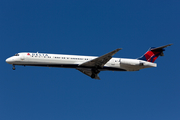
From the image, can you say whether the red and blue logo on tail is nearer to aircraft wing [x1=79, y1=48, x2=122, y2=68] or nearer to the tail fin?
the tail fin

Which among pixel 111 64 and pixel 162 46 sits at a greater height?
pixel 162 46

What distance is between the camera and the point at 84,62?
31.1 m

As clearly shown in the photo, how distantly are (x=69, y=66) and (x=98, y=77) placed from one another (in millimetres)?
5512

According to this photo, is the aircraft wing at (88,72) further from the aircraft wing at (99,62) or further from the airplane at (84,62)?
the aircraft wing at (99,62)

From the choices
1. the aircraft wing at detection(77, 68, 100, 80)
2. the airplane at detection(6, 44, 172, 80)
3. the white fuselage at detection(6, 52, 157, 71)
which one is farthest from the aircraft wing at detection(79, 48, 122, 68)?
the aircraft wing at detection(77, 68, 100, 80)

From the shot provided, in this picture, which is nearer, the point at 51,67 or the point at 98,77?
the point at 51,67

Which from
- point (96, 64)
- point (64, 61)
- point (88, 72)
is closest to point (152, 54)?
point (96, 64)

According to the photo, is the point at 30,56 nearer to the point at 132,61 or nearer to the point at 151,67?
the point at 132,61

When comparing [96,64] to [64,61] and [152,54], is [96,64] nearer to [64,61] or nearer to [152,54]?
[64,61]

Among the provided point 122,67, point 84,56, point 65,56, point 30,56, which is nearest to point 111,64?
point 122,67

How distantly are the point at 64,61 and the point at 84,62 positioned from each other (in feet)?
7.80

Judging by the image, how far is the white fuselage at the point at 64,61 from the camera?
30.3m

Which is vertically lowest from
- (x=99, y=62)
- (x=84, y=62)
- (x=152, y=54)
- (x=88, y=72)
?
(x=88, y=72)

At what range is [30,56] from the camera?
30344 mm
